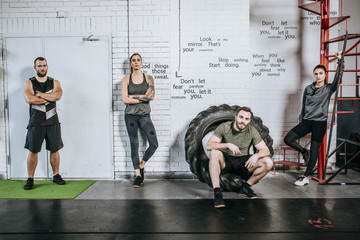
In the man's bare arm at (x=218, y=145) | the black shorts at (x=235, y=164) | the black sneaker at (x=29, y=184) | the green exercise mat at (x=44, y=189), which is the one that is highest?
the man's bare arm at (x=218, y=145)

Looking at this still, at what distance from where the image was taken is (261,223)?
2875 mm

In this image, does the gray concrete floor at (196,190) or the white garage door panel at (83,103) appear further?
the white garage door panel at (83,103)

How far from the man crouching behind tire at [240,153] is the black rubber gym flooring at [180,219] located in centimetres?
32

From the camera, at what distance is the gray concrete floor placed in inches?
148

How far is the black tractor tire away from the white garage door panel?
4.73 ft

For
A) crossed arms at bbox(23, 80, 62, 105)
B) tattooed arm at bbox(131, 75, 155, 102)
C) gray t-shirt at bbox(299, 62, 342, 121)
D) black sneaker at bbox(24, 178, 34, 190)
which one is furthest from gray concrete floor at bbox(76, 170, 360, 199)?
crossed arms at bbox(23, 80, 62, 105)

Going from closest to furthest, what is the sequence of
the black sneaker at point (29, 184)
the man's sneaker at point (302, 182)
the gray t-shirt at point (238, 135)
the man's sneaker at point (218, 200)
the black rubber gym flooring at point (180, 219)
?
the black rubber gym flooring at point (180, 219) < the man's sneaker at point (218, 200) < the gray t-shirt at point (238, 135) < the black sneaker at point (29, 184) < the man's sneaker at point (302, 182)

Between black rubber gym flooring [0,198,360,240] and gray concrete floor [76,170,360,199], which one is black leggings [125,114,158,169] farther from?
black rubber gym flooring [0,198,360,240]

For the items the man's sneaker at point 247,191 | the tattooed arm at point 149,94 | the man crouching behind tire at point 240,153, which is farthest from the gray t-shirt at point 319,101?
the tattooed arm at point 149,94

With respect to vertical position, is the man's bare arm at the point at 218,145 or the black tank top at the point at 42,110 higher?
the black tank top at the point at 42,110

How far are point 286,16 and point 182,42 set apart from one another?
1955 millimetres

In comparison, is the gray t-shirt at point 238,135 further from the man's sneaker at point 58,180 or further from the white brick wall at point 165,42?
the man's sneaker at point 58,180

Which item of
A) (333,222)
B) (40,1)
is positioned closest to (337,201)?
(333,222)

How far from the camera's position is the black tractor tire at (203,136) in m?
3.69
